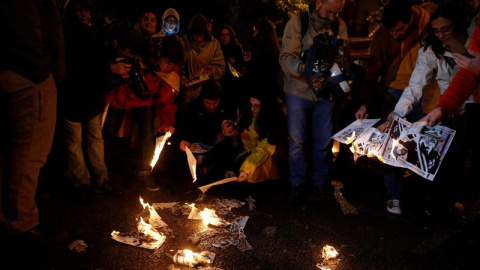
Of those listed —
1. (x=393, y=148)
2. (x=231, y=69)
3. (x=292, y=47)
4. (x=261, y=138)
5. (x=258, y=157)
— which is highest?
(x=292, y=47)

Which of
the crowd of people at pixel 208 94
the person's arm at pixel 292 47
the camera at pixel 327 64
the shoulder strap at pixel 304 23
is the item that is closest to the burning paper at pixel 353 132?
the crowd of people at pixel 208 94

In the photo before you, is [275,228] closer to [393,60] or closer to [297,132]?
[297,132]

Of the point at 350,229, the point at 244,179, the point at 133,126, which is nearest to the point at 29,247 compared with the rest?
the point at 133,126

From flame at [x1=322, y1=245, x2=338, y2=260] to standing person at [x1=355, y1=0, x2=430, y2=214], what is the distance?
1.27 metres

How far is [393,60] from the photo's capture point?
413 centimetres

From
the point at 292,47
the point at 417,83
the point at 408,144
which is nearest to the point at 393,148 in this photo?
the point at 408,144

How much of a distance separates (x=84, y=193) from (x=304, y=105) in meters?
2.86

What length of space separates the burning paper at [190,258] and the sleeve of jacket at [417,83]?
2.29 metres

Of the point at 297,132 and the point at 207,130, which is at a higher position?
the point at 297,132

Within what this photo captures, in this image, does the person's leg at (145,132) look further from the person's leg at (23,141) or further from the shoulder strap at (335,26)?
the shoulder strap at (335,26)

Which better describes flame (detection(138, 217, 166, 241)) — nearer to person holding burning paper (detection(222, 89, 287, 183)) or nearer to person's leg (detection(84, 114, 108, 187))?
person's leg (detection(84, 114, 108, 187))

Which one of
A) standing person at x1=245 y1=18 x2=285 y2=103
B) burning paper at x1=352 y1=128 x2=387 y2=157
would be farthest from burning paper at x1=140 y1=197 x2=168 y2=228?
standing person at x1=245 y1=18 x2=285 y2=103

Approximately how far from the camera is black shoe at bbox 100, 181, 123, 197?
14.6 feet

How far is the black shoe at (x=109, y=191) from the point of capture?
445 cm
